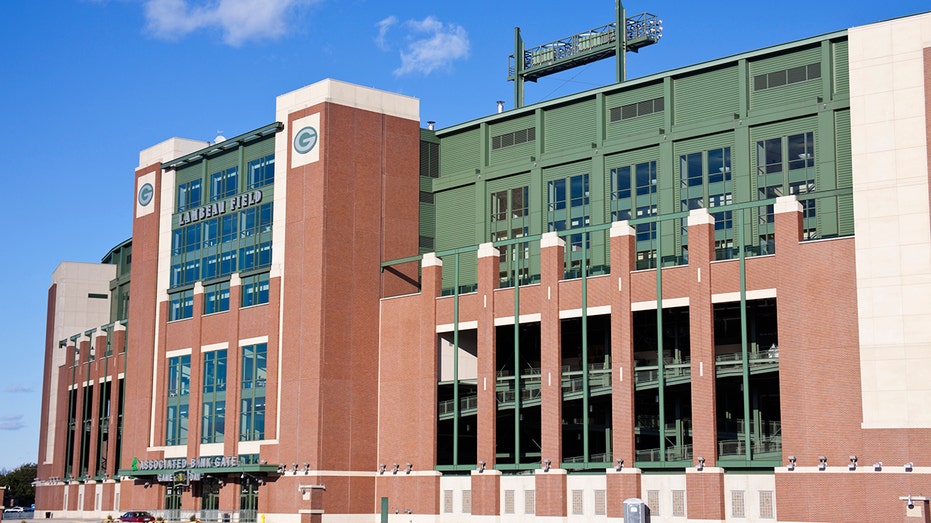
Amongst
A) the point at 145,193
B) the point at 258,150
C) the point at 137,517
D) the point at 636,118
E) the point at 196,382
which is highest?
Result: the point at 258,150

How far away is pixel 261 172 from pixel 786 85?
43014mm

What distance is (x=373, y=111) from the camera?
94.1 m

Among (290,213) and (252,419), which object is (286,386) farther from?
(290,213)

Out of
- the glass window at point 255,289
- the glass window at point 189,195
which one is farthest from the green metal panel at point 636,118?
the glass window at point 189,195

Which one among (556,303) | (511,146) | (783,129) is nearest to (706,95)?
(783,129)

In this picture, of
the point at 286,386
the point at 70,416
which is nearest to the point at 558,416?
the point at 286,386

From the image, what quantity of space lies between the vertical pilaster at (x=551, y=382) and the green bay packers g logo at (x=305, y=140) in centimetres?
2190

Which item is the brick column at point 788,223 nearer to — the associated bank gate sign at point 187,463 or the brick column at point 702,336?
the brick column at point 702,336

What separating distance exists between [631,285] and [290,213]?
30.6 metres

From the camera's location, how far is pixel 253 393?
94.3 metres

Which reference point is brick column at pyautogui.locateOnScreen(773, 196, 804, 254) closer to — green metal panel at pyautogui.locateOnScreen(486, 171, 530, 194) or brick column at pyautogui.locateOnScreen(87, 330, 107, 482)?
green metal panel at pyautogui.locateOnScreen(486, 171, 530, 194)

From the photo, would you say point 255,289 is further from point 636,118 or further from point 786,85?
point 786,85

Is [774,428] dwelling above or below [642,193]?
below

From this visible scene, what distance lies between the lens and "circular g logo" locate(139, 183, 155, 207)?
4395 inches
